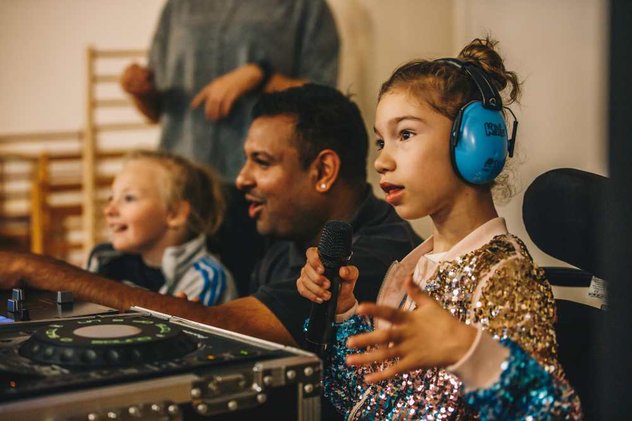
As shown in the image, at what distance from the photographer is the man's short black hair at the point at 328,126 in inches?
62.6

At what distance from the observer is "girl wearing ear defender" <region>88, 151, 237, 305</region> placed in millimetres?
1983

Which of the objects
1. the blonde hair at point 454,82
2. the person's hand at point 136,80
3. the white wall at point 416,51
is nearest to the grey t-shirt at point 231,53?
the person's hand at point 136,80

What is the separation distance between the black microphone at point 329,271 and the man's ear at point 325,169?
0.64 meters

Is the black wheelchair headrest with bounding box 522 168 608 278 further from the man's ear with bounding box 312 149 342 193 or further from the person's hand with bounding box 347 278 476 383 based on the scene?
the man's ear with bounding box 312 149 342 193

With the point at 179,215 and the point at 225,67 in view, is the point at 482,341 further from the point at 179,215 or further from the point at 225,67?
the point at 225,67

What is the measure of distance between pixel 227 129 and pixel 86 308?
1679 millimetres

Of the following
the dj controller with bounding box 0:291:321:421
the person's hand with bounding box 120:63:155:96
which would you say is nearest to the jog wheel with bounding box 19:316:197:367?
the dj controller with bounding box 0:291:321:421

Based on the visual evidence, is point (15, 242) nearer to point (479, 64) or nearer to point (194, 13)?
point (194, 13)

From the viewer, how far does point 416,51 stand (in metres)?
2.87

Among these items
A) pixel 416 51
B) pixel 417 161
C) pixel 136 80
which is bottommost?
pixel 417 161

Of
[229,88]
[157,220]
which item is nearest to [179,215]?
[157,220]

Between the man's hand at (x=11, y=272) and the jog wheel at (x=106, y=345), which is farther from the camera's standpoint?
the man's hand at (x=11, y=272)

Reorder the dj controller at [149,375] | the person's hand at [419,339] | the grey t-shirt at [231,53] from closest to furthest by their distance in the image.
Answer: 1. the dj controller at [149,375]
2. the person's hand at [419,339]
3. the grey t-shirt at [231,53]

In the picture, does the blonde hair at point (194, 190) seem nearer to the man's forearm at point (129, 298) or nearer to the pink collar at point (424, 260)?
the man's forearm at point (129, 298)
